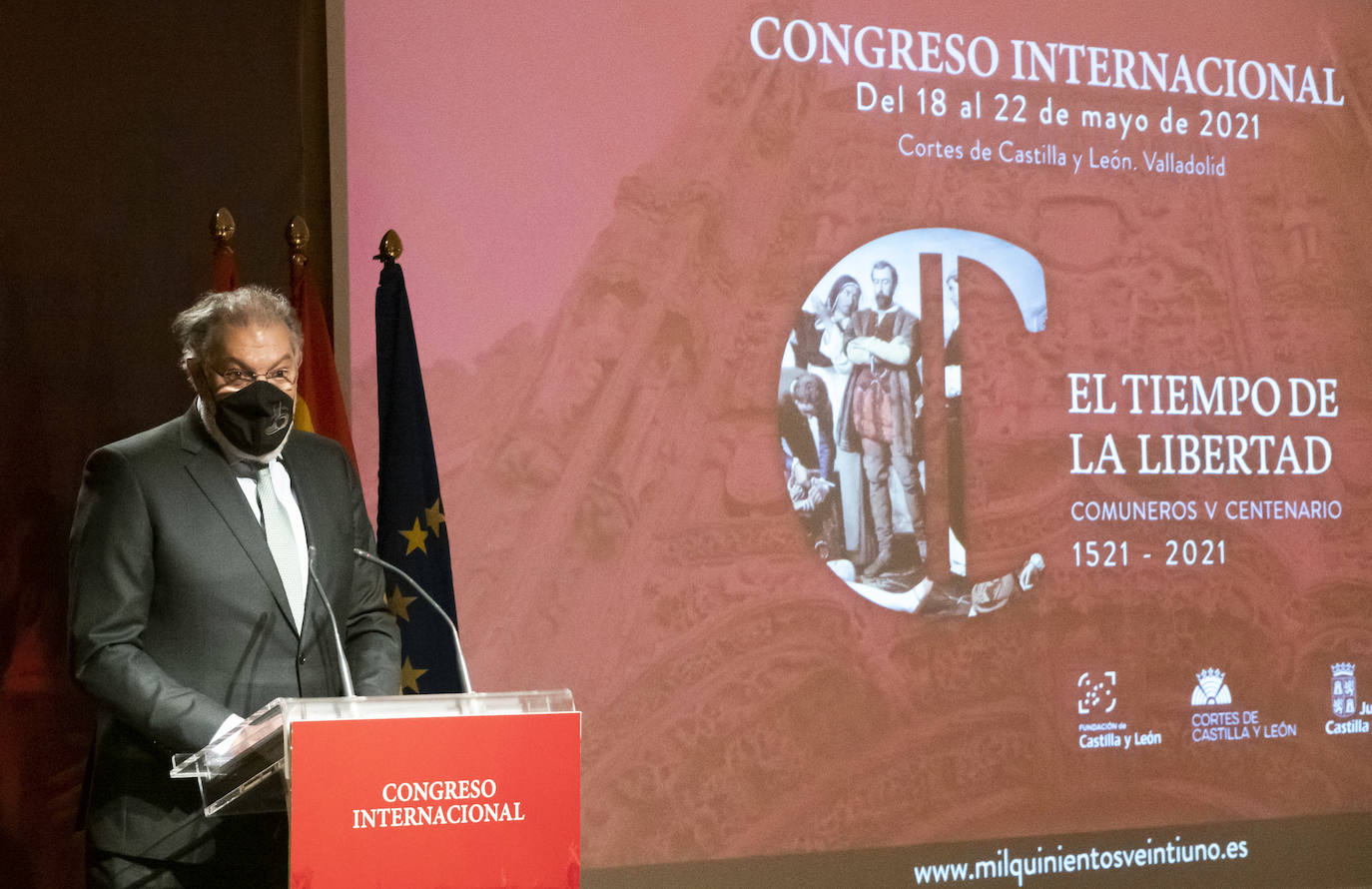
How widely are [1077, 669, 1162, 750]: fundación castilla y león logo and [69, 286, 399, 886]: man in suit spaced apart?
2.73 m

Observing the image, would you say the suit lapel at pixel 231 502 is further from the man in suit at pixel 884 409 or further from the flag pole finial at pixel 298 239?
the man in suit at pixel 884 409

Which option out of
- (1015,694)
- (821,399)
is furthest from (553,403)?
(1015,694)

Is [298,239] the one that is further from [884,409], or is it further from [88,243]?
[884,409]

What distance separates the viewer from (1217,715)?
457 cm

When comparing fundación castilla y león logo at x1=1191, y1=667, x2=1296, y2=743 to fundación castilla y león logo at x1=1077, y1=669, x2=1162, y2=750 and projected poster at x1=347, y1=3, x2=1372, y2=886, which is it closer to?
projected poster at x1=347, y1=3, x2=1372, y2=886

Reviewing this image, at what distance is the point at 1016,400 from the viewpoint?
4453 millimetres

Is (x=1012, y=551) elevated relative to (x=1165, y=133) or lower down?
lower down

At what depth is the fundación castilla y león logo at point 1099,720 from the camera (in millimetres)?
4457

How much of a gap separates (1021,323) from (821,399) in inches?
28.0

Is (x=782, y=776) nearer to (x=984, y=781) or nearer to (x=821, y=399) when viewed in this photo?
(x=984, y=781)

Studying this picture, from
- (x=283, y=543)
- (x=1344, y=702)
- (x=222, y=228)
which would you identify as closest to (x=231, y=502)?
(x=283, y=543)

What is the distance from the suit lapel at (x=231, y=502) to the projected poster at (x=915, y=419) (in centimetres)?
163

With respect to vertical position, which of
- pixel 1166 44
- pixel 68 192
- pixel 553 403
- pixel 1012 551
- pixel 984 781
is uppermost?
pixel 1166 44

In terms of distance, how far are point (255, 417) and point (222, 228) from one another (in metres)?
1.20
